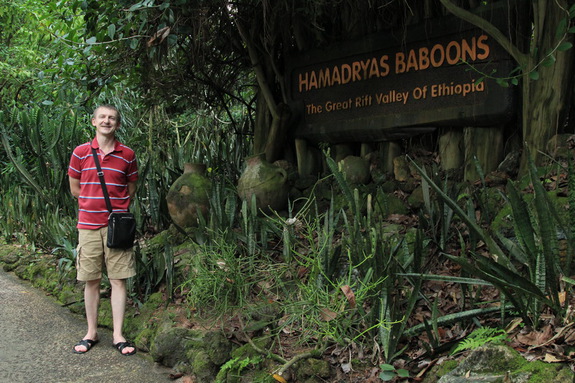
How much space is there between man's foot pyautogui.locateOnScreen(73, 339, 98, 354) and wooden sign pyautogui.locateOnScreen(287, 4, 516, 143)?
255 centimetres

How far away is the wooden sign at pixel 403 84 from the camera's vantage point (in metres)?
3.69

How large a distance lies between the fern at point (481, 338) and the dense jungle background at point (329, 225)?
12mm

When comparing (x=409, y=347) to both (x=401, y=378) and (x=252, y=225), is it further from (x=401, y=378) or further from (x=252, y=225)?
(x=252, y=225)

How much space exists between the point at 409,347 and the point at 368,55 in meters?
2.60

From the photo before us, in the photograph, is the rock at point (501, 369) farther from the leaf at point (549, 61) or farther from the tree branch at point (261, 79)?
the tree branch at point (261, 79)

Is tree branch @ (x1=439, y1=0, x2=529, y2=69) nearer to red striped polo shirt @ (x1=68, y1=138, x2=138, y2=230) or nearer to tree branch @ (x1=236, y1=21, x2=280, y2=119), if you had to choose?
tree branch @ (x1=236, y1=21, x2=280, y2=119)

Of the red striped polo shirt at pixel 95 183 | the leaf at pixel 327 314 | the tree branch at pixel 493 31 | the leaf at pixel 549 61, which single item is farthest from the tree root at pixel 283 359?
the tree branch at pixel 493 31

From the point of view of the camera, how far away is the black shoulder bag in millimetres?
3254

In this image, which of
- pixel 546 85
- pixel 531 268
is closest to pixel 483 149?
pixel 546 85

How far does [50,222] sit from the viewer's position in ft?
17.5

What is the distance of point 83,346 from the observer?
130 inches

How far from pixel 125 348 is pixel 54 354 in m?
0.42

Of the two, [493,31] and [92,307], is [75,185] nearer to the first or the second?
[92,307]

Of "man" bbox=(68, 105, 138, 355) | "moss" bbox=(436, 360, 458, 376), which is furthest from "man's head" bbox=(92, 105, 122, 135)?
"moss" bbox=(436, 360, 458, 376)
